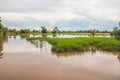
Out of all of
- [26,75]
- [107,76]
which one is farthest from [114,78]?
[26,75]

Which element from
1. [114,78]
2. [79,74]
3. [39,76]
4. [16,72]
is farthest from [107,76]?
[16,72]

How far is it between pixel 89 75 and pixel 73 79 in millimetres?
1133

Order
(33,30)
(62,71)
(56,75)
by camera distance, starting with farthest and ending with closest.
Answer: (33,30)
(62,71)
(56,75)

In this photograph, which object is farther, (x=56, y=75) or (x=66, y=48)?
(x=66, y=48)

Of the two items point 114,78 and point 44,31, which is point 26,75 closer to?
point 114,78

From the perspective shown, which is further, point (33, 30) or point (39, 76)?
point (33, 30)

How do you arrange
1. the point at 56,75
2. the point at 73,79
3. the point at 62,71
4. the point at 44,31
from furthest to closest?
the point at 44,31
the point at 62,71
the point at 56,75
the point at 73,79

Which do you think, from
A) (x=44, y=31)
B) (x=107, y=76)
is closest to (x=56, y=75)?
(x=107, y=76)

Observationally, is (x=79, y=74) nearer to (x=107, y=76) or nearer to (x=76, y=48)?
(x=107, y=76)

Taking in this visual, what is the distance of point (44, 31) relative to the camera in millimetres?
87438

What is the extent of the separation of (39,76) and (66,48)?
8612 mm

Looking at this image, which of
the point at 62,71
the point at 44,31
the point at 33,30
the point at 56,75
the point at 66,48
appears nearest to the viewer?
the point at 56,75

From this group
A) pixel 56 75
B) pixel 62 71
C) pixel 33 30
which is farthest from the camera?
pixel 33 30

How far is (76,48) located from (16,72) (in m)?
9.07
